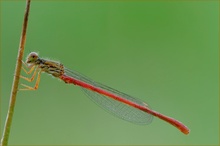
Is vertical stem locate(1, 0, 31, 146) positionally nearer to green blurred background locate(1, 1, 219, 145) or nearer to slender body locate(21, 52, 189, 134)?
slender body locate(21, 52, 189, 134)

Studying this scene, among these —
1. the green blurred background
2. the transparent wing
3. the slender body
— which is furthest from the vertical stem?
the green blurred background

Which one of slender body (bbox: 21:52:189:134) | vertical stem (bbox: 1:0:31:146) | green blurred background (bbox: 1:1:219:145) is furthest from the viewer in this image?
green blurred background (bbox: 1:1:219:145)

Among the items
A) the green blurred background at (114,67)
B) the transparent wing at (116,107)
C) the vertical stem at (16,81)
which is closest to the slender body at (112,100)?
the transparent wing at (116,107)

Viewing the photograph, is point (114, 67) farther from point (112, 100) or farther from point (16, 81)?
point (16, 81)

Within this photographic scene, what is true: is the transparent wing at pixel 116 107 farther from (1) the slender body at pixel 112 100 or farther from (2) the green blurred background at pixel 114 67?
(2) the green blurred background at pixel 114 67

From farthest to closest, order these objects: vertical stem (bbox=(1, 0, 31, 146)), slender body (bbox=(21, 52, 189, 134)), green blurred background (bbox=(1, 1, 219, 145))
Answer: green blurred background (bbox=(1, 1, 219, 145)) → slender body (bbox=(21, 52, 189, 134)) → vertical stem (bbox=(1, 0, 31, 146))

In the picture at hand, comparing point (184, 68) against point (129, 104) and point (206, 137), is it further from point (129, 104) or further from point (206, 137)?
point (129, 104)

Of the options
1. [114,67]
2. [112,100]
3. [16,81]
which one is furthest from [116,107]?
[114,67]

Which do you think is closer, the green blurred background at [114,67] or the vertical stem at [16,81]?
the vertical stem at [16,81]
